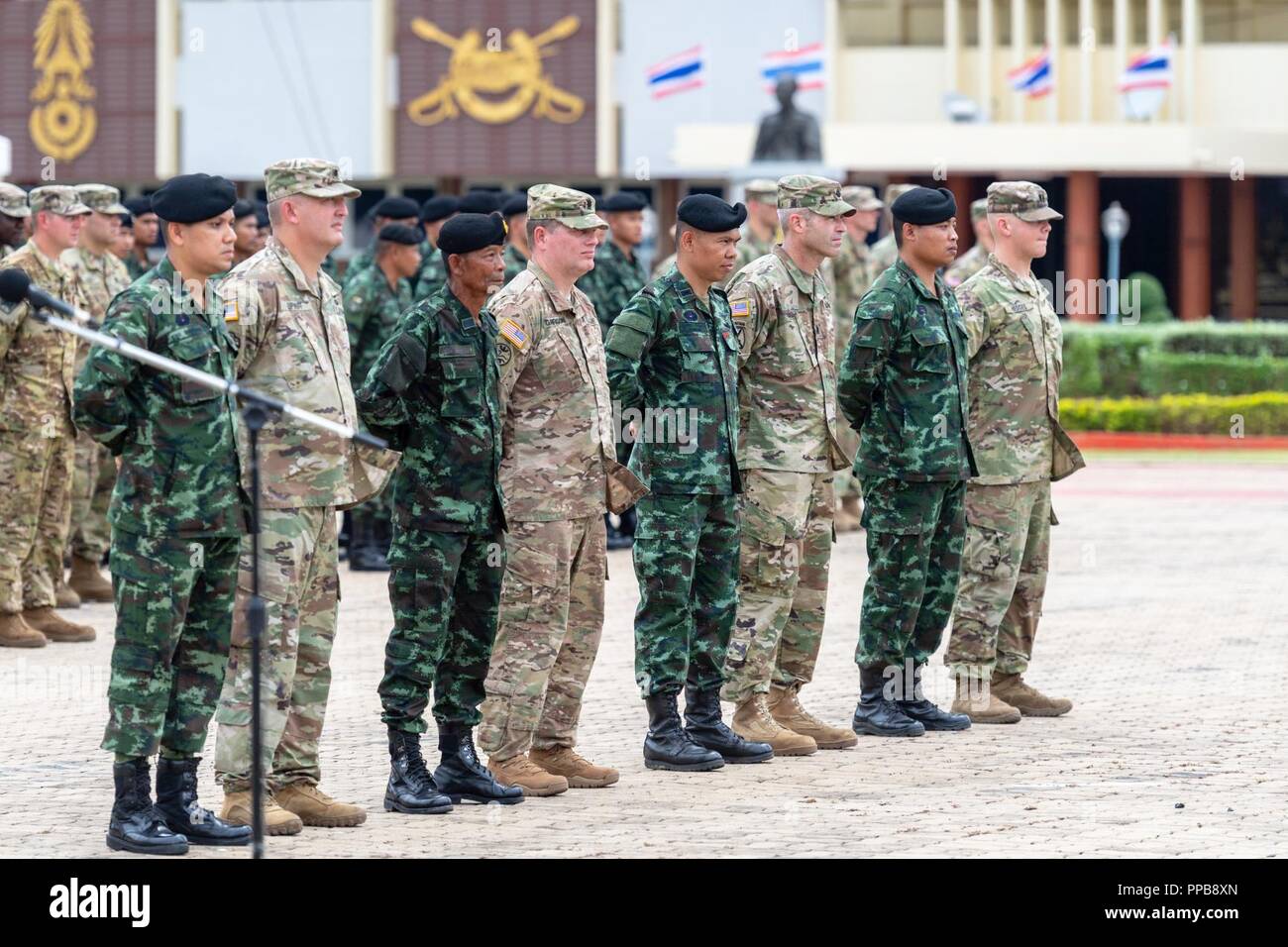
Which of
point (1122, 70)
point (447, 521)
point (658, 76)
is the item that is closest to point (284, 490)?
point (447, 521)

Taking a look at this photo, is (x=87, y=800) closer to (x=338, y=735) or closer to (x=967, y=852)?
(x=338, y=735)

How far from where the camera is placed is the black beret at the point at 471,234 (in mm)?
8008

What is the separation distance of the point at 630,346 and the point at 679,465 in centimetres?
49

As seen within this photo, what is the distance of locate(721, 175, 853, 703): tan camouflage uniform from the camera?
9.27 meters

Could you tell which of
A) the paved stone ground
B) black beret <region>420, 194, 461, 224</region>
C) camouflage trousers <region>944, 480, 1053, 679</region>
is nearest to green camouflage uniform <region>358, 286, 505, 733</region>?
the paved stone ground

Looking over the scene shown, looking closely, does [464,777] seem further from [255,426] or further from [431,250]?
[431,250]

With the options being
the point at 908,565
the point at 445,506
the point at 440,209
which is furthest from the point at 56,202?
the point at 908,565

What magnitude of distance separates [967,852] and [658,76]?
3151cm

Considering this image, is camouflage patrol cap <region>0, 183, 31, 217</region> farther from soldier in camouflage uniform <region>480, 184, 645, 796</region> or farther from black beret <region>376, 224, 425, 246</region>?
soldier in camouflage uniform <region>480, 184, 645, 796</region>

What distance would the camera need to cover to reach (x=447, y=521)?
7.93 meters

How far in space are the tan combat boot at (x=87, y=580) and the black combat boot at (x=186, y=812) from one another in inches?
254

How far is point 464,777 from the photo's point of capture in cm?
816

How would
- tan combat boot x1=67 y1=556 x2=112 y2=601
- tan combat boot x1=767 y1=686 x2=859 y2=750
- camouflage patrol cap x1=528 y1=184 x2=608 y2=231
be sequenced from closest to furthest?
camouflage patrol cap x1=528 y1=184 x2=608 y2=231 < tan combat boot x1=767 y1=686 x2=859 y2=750 < tan combat boot x1=67 y1=556 x2=112 y2=601

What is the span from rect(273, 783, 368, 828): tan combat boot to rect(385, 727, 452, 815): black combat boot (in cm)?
26
